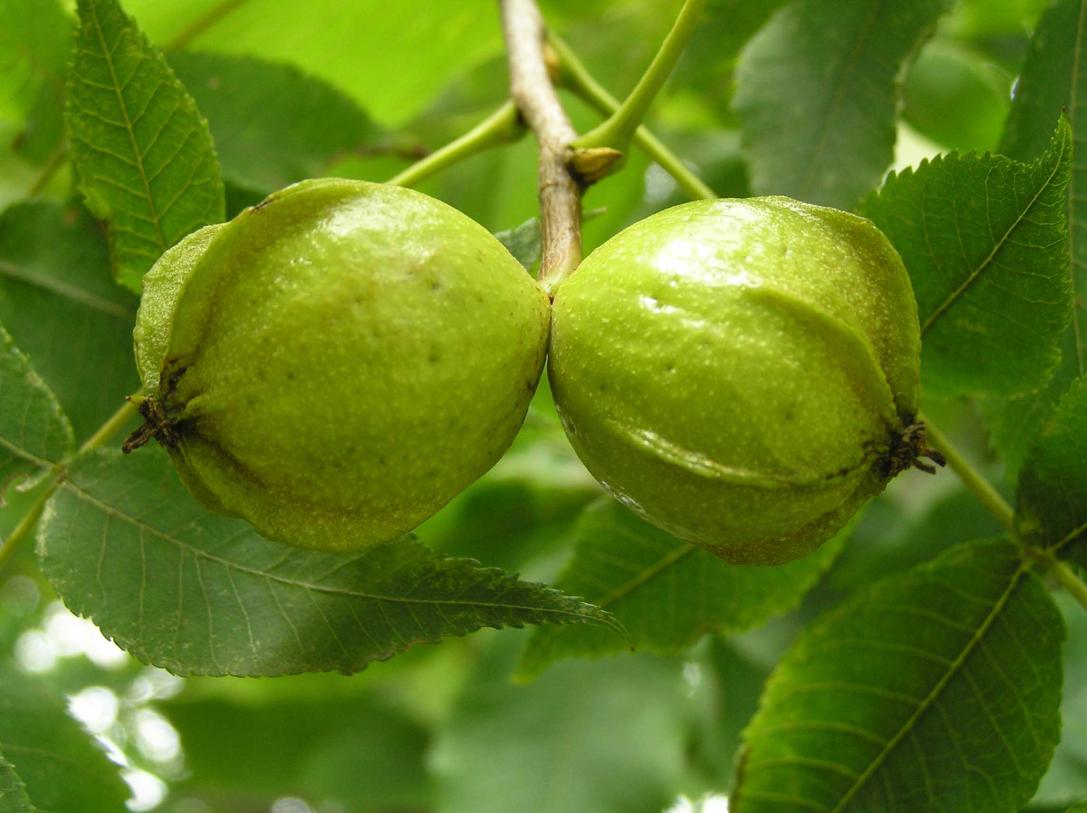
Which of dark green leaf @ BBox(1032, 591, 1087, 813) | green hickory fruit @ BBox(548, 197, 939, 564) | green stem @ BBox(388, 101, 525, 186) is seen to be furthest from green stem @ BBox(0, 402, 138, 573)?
dark green leaf @ BBox(1032, 591, 1087, 813)

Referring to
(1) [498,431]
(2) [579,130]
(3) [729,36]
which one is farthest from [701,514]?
(2) [579,130]

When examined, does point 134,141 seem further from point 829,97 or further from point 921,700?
point 921,700

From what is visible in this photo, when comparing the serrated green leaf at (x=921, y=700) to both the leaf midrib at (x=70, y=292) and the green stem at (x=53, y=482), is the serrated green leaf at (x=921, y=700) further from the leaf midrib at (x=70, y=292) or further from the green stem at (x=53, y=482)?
the leaf midrib at (x=70, y=292)

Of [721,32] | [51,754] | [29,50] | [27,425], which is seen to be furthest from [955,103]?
[51,754]

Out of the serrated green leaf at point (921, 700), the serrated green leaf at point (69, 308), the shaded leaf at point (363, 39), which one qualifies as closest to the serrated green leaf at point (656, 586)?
the serrated green leaf at point (921, 700)

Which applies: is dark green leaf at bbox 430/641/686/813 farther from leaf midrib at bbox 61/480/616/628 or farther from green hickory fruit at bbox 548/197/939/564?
green hickory fruit at bbox 548/197/939/564

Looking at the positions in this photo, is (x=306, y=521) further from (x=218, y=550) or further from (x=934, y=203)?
(x=934, y=203)

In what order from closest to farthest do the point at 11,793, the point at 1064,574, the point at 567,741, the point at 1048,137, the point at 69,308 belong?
the point at 11,793
the point at 1064,574
the point at 1048,137
the point at 69,308
the point at 567,741
